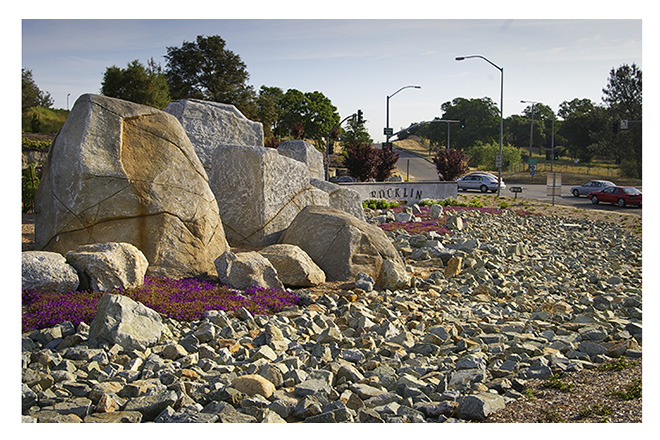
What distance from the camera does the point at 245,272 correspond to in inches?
318

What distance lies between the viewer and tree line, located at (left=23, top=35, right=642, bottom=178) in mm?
45938

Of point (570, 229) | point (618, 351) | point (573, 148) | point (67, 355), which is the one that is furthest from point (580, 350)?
point (573, 148)

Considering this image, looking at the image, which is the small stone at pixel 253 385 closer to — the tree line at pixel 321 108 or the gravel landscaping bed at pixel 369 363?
the gravel landscaping bed at pixel 369 363

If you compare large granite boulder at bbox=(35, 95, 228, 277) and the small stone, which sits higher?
large granite boulder at bbox=(35, 95, 228, 277)

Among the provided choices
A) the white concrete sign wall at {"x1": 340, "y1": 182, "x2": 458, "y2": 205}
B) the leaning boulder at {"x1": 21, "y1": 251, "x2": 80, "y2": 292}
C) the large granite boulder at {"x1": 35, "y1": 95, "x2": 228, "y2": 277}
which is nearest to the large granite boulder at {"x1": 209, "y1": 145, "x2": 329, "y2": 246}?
the large granite boulder at {"x1": 35, "y1": 95, "x2": 228, "y2": 277}

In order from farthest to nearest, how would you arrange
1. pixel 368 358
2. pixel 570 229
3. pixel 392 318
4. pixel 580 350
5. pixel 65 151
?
pixel 570 229 → pixel 65 151 → pixel 392 318 → pixel 580 350 → pixel 368 358

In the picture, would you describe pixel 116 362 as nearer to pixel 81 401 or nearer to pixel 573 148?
pixel 81 401

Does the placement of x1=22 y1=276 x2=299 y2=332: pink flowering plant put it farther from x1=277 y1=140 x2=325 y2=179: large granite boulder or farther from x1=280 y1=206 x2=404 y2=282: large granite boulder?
x1=277 y1=140 x2=325 y2=179: large granite boulder

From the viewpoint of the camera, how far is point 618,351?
249 inches

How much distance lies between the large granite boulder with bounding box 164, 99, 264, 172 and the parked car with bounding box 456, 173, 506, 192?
31.9 m

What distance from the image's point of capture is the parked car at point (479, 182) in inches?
1704

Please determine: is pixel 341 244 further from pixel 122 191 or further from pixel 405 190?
pixel 405 190

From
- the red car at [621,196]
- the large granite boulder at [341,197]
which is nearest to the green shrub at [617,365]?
the large granite boulder at [341,197]

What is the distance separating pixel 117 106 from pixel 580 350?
7.31 m
